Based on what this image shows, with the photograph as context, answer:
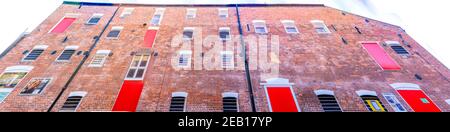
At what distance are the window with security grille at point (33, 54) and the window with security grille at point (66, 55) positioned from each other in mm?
1338

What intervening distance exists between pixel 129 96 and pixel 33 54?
7045 millimetres

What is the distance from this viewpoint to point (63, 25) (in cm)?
1462

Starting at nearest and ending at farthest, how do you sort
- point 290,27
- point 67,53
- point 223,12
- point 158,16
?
point 67,53, point 290,27, point 158,16, point 223,12

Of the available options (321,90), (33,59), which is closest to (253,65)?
(321,90)

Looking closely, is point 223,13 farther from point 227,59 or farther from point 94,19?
point 94,19

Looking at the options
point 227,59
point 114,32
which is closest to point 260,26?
point 227,59

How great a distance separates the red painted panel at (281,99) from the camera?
9619 millimetres

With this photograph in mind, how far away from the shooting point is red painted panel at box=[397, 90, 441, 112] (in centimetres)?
979

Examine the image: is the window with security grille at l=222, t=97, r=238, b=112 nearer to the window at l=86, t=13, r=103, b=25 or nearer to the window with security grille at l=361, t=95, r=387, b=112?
the window with security grille at l=361, t=95, r=387, b=112

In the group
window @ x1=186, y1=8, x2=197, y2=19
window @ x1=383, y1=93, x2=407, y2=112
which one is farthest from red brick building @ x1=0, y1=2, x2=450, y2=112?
window @ x1=186, y1=8, x2=197, y2=19

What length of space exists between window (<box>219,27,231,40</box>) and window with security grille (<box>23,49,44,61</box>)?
33.7 ft

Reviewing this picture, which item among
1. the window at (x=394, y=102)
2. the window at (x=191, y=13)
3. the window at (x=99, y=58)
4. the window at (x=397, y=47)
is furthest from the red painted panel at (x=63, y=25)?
the window at (x=397, y=47)

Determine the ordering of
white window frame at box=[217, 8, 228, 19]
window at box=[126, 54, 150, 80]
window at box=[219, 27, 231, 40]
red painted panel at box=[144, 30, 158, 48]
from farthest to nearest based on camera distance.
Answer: white window frame at box=[217, 8, 228, 19] → window at box=[219, 27, 231, 40] → red painted panel at box=[144, 30, 158, 48] → window at box=[126, 54, 150, 80]

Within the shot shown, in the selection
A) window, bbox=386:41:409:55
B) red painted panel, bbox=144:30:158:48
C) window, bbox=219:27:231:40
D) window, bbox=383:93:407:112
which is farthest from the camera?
window, bbox=219:27:231:40
